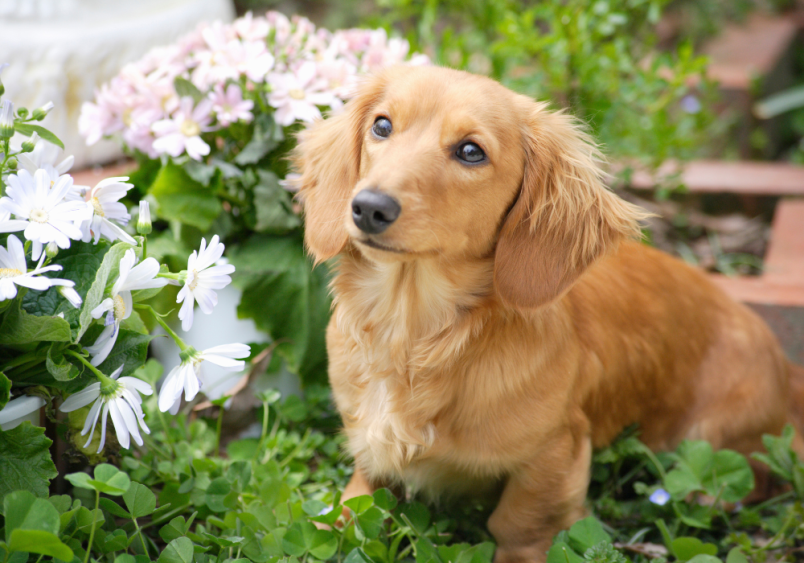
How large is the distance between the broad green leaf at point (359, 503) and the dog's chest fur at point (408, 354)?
11 cm

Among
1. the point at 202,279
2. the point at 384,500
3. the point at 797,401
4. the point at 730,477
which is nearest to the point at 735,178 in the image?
the point at 797,401

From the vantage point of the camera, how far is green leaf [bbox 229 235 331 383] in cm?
226

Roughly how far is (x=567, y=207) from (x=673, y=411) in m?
0.87

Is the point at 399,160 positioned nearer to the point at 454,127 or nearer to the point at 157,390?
the point at 454,127

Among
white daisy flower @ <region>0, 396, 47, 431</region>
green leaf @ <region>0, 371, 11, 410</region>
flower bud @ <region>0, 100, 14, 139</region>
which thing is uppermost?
flower bud @ <region>0, 100, 14, 139</region>

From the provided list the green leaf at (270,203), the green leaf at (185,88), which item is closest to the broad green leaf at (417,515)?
the green leaf at (270,203)

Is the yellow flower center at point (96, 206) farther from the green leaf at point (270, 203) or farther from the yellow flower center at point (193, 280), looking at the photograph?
the green leaf at point (270, 203)

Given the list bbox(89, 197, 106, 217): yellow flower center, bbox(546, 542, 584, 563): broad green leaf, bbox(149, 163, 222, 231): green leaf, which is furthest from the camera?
bbox(149, 163, 222, 231): green leaf

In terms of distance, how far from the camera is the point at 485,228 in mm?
1650

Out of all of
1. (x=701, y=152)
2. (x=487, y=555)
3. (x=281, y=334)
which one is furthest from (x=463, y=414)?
(x=701, y=152)

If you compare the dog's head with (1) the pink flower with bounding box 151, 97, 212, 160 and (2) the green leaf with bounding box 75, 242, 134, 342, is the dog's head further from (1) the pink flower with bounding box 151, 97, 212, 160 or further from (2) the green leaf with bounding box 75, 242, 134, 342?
(1) the pink flower with bounding box 151, 97, 212, 160

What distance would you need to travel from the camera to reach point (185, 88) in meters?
2.19

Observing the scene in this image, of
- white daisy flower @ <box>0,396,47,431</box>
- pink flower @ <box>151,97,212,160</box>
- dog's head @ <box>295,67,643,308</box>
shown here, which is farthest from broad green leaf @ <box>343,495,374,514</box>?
pink flower @ <box>151,97,212,160</box>

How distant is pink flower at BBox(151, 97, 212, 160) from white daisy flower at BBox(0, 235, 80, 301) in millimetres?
903
